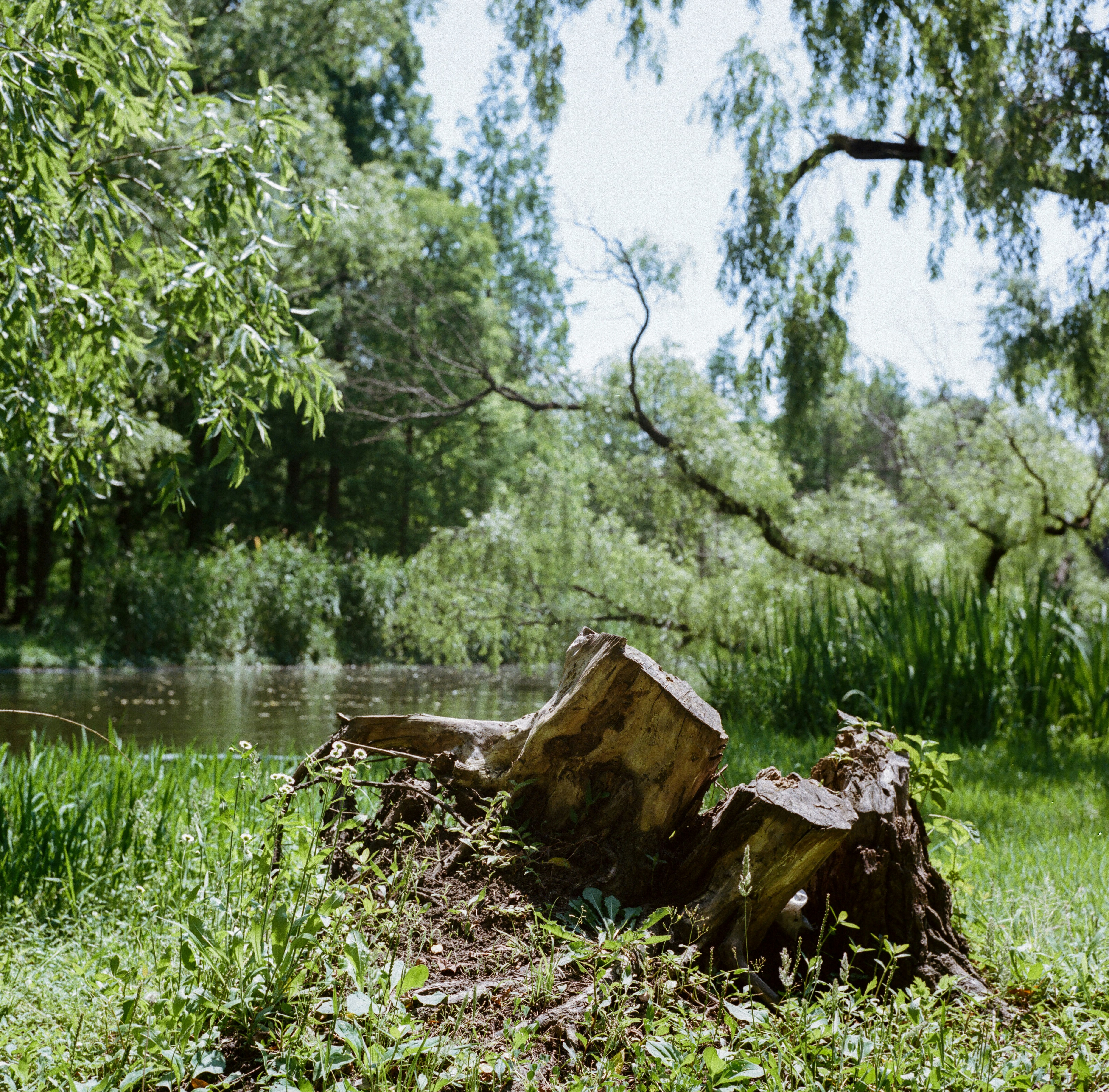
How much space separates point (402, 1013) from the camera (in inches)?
68.7

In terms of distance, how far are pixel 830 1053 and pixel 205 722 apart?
913cm

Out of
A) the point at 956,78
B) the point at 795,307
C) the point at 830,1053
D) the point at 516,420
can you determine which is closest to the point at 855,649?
the point at 795,307

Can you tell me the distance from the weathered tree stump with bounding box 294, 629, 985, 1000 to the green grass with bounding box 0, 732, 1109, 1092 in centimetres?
17

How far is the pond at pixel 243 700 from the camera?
29.1 ft

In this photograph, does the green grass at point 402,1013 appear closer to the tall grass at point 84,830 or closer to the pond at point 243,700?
the tall grass at point 84,830

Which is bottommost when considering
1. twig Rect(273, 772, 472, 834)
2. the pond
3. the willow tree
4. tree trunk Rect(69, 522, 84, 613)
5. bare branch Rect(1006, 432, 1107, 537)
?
the pond

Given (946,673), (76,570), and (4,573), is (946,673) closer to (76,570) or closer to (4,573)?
(76,570)

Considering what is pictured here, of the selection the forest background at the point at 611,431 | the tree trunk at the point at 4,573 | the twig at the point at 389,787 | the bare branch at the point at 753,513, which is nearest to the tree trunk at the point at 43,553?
the forest background at the point at 611,431

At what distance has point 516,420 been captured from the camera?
26.0 m

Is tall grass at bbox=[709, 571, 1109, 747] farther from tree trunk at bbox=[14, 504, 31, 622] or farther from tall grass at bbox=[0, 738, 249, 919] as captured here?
tree trunk at bbox=[14, 504, 31, 622]

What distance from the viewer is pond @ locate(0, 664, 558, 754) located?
350 inches

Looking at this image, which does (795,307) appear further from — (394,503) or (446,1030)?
(394,503)

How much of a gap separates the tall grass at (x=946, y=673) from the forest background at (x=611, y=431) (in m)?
0.03

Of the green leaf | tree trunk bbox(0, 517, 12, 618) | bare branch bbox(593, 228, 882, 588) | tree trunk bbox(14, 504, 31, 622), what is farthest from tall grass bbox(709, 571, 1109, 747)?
tree trunk bbox(0, 517, 12, 618)
